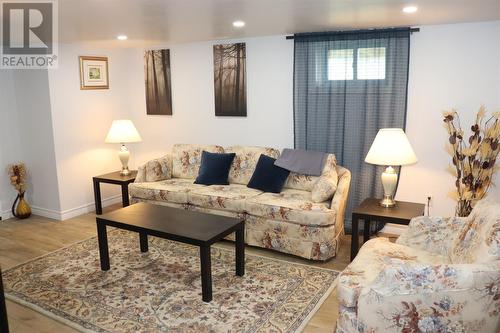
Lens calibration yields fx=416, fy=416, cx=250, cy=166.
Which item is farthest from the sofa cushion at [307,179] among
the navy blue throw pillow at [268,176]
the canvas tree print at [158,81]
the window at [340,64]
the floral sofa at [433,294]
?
the canvas tree print at [158,81]

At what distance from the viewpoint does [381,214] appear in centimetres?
361

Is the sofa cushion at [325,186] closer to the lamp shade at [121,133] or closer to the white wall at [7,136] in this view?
the lamp shade at [121,133]

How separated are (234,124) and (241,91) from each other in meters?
0.43

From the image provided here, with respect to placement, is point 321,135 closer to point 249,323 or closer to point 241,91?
point 241,91

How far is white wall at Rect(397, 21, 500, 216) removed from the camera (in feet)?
12.7

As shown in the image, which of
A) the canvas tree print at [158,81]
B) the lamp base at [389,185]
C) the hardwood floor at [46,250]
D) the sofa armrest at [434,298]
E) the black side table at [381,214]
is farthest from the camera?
the canvas tree print at [158,81]

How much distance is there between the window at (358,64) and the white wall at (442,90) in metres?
0.31

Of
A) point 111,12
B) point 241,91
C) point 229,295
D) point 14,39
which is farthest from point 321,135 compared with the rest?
point 14,39

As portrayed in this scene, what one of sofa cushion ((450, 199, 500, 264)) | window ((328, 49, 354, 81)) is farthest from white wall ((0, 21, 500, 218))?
sofa cushion ((450, 199, 500, 264))

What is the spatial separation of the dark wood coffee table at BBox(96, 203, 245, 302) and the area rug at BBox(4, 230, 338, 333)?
0.57 ft

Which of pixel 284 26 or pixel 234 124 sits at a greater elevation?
pixel 284 26

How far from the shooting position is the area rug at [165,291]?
9.41ft

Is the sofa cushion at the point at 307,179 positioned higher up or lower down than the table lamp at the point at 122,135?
lower down

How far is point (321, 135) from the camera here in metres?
4.59
